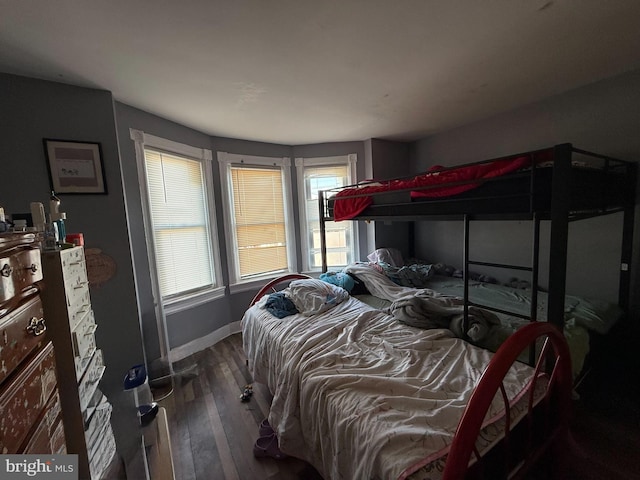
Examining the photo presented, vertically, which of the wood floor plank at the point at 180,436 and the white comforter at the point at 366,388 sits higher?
the white comforter at the point at 366,388

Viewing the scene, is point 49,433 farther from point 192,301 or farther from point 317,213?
point 317,213

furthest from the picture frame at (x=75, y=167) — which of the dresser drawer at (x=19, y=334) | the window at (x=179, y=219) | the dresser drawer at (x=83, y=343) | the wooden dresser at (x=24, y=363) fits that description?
the dresser drawer at (x=19, y=334)

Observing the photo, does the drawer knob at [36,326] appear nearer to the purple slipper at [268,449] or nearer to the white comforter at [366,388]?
the white comforter at [366,388]

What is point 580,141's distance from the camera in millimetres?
2363

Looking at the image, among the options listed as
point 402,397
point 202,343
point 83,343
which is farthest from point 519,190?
point 202,343

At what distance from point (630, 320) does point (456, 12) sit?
9.51ft

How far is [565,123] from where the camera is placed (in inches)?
95.5

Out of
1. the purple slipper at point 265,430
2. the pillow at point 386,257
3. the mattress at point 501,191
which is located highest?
the mattress at point 501,191

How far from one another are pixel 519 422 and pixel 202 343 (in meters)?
2.98

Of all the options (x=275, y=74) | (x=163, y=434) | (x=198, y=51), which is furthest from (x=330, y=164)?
(x=163, y=434)

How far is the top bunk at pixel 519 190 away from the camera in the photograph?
1199mm

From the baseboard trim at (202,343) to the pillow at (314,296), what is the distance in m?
1.46

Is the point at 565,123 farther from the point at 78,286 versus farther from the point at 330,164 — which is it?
the point at 78,286

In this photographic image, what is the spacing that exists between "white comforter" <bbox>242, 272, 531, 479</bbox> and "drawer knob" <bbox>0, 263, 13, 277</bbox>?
1244 mm
